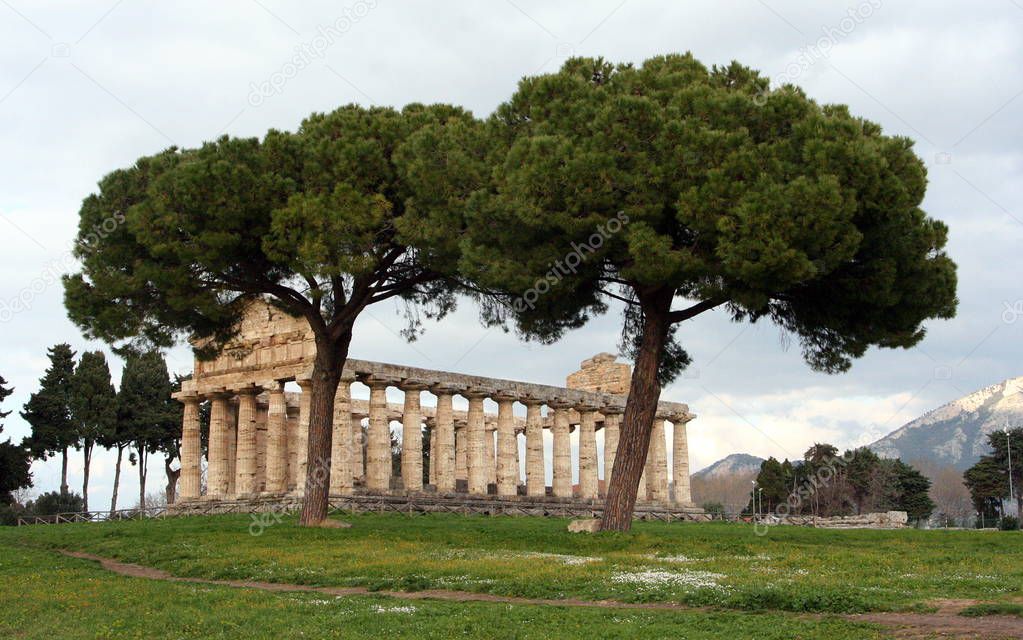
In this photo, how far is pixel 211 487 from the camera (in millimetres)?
50031

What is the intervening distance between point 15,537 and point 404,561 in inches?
628

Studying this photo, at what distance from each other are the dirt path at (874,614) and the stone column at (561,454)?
35.0 metres

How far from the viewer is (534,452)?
55656 millimetres

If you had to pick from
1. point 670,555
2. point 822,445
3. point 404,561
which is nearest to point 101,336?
point 404,561

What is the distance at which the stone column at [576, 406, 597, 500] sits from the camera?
57719 mm

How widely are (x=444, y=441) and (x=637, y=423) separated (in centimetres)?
2314

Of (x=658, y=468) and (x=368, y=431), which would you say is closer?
(x=368, y=431)

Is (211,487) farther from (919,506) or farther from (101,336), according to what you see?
(919,506)

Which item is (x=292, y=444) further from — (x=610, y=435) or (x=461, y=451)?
(x=610, y=435)

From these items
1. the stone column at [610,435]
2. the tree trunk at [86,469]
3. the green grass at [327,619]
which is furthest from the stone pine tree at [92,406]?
the green grass at [327,619]

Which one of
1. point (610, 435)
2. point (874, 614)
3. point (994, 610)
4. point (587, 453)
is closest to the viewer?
point (994, 610)

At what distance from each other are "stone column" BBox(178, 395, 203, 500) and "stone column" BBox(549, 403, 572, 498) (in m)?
18.0

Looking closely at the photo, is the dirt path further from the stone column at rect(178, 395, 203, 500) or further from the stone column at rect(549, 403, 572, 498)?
the stone column at rect(549, 403, 572, 498)

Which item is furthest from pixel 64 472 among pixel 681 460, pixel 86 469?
pixel 681 460
